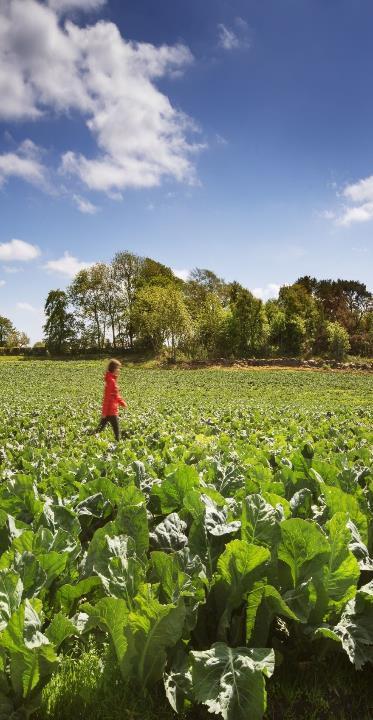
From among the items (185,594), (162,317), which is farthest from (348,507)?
(162,317)

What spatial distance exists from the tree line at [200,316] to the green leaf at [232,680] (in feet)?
186

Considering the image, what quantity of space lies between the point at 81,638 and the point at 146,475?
1.74 meters

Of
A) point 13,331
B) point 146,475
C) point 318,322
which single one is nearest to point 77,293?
point 318,322

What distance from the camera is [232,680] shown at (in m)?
1.94

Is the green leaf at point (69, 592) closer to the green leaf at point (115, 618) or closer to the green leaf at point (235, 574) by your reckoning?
the green leaf at point (115, 618)

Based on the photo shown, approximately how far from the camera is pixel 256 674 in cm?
190

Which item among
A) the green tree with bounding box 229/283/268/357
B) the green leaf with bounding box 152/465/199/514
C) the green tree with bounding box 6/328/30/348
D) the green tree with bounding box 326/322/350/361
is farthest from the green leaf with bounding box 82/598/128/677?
the green tree with bounding box 6/328/30/348

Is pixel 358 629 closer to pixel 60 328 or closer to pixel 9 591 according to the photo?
pixel 9 591

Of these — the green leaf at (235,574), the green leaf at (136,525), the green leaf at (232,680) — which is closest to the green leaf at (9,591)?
the green leaf at (136,525)

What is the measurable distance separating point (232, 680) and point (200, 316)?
216ft

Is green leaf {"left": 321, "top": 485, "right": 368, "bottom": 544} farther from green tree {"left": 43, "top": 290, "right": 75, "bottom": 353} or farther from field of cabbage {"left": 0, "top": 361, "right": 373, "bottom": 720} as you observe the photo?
green tree {"left": 43, "top": 290, "right": 75, "bottom": 353}

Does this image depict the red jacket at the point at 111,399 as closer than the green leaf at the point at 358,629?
No

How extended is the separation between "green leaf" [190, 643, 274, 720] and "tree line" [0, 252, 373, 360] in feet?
186

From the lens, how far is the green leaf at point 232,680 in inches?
73.2
